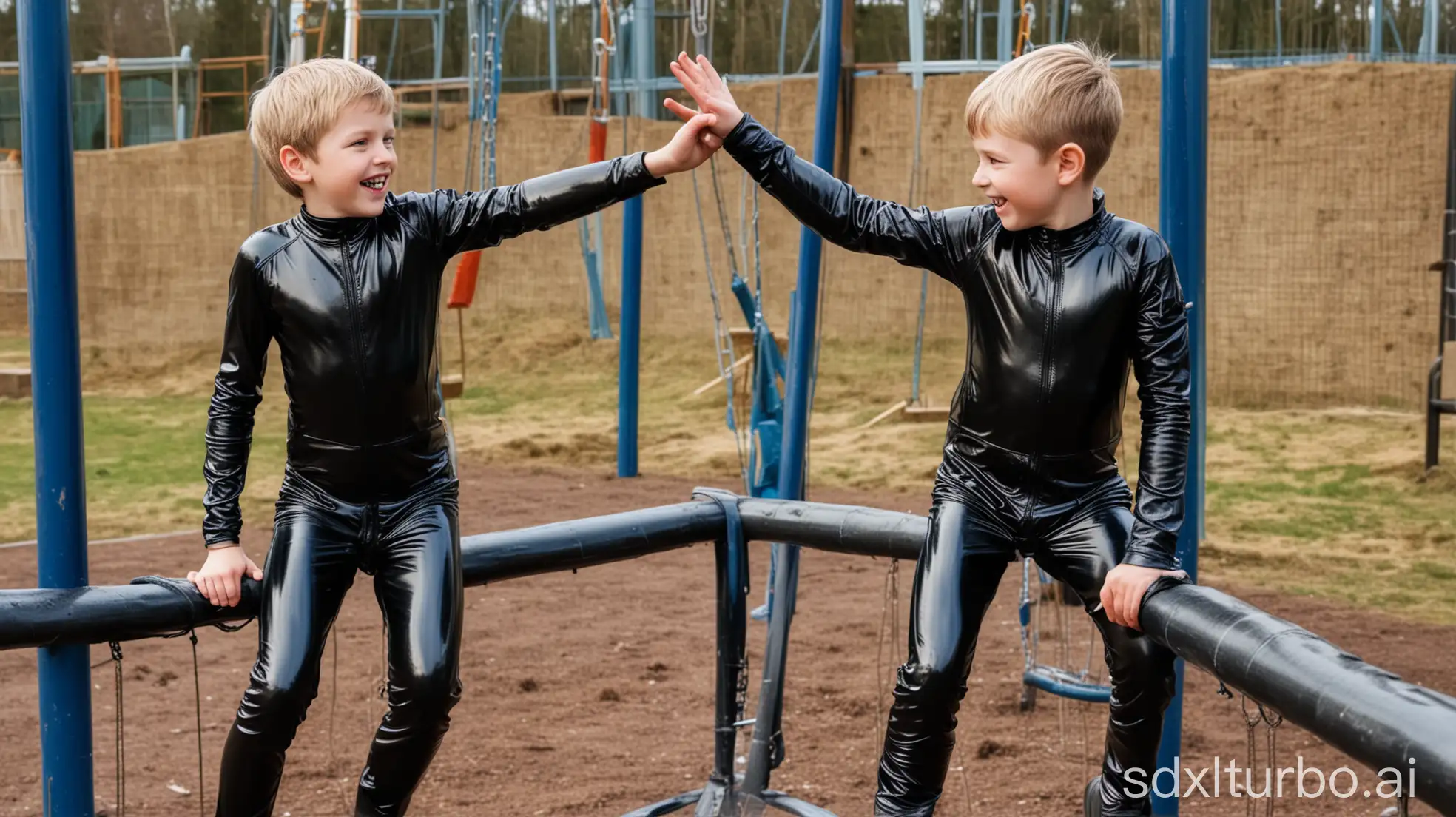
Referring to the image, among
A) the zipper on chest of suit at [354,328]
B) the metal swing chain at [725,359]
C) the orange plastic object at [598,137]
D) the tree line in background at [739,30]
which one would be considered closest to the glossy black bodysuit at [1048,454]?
the zipper on chest of suit at [354,328]

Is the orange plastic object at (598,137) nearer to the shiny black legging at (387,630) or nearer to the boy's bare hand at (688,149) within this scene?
the boy's bare hand at (688,149)

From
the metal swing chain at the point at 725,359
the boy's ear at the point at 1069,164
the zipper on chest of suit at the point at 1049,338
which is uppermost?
the boy's ear at the point at 1069,164

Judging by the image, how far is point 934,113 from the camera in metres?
12.9

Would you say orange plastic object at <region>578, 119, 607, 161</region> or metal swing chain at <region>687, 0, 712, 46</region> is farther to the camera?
orange plastic object at <region>578, 119, 607, 161</region>

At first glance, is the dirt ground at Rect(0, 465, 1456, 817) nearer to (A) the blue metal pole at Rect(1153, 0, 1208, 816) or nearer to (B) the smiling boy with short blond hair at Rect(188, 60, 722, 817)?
(A) the blue metal pole at Rect(1153, 0, 1208, 816)

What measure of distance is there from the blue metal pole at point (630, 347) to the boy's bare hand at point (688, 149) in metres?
6.43

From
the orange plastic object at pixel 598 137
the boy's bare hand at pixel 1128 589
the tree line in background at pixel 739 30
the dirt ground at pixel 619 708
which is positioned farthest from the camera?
the tree line in background at pixel 739 30

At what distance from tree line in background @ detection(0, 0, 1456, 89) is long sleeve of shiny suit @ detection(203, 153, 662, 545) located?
9.81 meters

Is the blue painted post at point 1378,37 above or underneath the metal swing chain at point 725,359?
above

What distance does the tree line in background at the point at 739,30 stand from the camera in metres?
12.5

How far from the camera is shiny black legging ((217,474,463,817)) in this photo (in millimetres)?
2057

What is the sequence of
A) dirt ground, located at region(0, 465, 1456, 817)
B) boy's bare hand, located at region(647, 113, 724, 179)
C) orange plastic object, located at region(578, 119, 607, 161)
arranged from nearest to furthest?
boy's bare hand, located at region(647, 113, 724, 179)
dirt ground, located at region(0, 465, 1456, 817)
orange plastic object, located at region(578, 119, 607, 161)

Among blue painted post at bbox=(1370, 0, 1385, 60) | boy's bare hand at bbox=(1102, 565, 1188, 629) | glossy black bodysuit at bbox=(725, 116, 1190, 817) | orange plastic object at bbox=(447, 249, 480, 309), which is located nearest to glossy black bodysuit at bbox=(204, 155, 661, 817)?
glossy black bodysuit at bbox=(725, 116, 1190, 817)

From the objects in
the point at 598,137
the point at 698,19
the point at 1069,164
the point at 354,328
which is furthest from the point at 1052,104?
the point at 598,137
